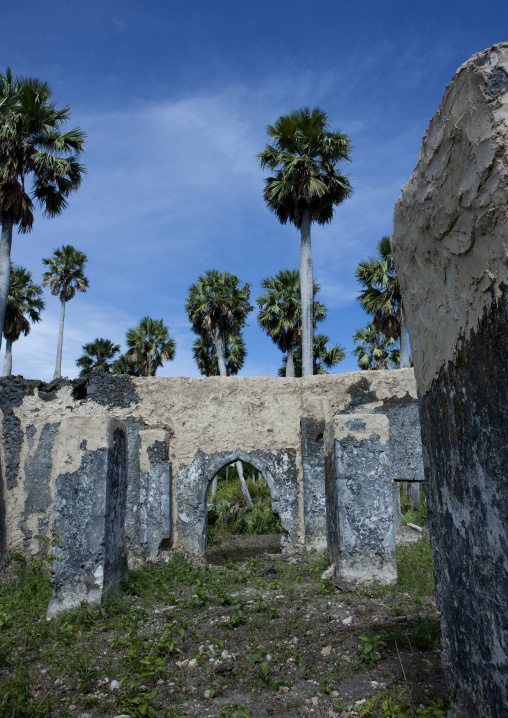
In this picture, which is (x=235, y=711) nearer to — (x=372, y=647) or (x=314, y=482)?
(x=372, y=647)

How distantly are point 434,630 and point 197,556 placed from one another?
6142mm

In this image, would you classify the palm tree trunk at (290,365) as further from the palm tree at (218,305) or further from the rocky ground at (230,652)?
the rocky ground at (230,652)

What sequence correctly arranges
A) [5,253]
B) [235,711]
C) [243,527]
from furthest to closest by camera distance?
1. [243,527]
2. [5,253]
3. [235,711]

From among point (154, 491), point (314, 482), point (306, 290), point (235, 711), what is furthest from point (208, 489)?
point (306, 290)

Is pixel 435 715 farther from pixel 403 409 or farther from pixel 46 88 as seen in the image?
pixel 46 88

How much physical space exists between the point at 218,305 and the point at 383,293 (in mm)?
6843

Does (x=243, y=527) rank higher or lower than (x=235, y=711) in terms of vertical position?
higher

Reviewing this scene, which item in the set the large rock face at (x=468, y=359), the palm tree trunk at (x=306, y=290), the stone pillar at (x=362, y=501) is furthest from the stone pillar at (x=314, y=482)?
the large rock face at (x=468, y=359)

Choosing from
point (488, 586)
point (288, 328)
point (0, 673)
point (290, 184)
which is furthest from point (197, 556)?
point (288, 328)

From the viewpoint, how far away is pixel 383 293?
1933 centimetres

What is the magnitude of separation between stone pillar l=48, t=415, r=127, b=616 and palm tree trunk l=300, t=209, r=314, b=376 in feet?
26.5

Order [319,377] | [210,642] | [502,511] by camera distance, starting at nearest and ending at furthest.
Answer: [502,511], [210,642], [319,377]

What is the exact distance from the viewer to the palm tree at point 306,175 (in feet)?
50.8

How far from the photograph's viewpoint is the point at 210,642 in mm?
5219
